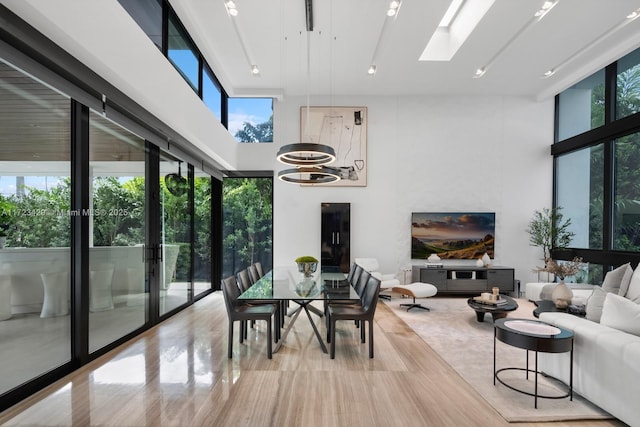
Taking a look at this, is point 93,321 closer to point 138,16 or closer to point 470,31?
point 138,16

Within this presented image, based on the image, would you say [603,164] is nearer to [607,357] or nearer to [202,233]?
[607,357]

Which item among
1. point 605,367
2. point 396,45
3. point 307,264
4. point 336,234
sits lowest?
point 605,367

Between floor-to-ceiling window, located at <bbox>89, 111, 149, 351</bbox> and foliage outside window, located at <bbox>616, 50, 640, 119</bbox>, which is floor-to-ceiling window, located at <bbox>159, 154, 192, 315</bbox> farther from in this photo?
foliage outside window, located at <bbox>616, 50, 640, 119</bbox>

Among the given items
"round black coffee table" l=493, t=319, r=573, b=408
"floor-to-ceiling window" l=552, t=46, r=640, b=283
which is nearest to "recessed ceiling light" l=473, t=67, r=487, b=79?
"floor-to-ceiling window" l=552, t=46, r=640, b=283

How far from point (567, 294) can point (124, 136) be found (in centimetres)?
577

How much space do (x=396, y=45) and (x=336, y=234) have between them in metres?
3.78

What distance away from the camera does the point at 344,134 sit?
778 centimetres

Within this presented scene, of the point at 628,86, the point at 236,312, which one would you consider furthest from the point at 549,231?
the point at 236,312

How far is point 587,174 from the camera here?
679 centimetres

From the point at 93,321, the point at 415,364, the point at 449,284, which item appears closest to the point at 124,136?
the point at 93,321

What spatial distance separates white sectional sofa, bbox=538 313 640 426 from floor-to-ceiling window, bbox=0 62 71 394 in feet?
14.3

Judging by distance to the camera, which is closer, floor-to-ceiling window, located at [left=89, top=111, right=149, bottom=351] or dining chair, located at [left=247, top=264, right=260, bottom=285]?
floor-to-ceiling window, located at [left=89, top=111, right=149, bottom=351]

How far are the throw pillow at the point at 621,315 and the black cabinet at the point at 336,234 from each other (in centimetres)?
503

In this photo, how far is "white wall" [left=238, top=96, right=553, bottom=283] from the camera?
25.4 feet
